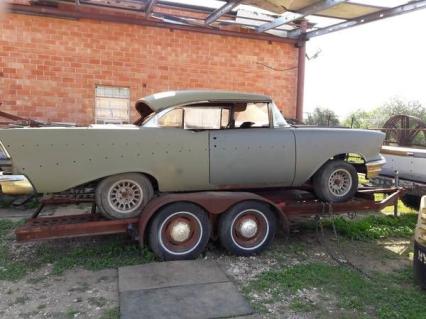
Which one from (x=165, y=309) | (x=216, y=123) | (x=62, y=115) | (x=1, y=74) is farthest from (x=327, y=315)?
(x=1, y=74)

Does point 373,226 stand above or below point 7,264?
above

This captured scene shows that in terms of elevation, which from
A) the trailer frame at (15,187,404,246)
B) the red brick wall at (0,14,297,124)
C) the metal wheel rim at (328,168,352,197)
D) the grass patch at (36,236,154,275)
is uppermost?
the red brick wall at (0,14,297,124)

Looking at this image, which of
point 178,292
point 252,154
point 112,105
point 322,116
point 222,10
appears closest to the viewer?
point 178,292

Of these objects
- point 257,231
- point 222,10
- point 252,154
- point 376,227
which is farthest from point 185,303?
point 222,10

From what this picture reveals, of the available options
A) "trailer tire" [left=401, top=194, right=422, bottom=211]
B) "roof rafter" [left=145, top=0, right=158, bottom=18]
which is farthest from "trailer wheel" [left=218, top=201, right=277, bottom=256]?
"roof rafter" [left=145, top=0, right=158, bottom=18]

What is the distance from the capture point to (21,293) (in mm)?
4293

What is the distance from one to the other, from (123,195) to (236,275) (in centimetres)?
166

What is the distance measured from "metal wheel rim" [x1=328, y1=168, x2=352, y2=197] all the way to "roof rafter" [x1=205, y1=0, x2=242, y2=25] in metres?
3.63

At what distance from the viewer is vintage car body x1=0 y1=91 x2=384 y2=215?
4820mm

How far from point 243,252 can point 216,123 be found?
1.70m

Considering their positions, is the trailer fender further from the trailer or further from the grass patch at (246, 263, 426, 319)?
the grass patch at (246, 263, 426, 319)

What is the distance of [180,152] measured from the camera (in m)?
5.33

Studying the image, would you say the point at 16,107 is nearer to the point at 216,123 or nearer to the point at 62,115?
the point at 62,115

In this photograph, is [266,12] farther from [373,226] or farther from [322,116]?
[322,116]
